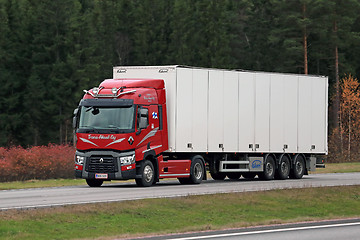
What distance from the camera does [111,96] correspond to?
29094 mm

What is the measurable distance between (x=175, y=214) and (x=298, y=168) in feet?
56.5

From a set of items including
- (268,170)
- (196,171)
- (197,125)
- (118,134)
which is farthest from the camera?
(268,170)

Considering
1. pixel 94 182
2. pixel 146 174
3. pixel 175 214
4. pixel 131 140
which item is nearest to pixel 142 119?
pixel 131 140

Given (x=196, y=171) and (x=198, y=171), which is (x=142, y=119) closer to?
(x=196, y=171)

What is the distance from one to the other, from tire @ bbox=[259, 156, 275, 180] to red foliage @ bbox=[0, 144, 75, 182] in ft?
29.2

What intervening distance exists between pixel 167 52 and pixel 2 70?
63.0 feet

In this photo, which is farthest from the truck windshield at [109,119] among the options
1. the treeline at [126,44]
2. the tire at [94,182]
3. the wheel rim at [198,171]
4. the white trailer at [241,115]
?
the treeline at [126,44]

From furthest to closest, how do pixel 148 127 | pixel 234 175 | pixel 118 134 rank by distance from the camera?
pixel 234 175 → pixel 148 127 → pixel 118 134

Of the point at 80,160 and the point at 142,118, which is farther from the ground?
the point at 142,118

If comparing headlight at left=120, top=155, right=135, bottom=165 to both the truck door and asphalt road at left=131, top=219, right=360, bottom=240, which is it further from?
asphalt road at left=131, top=219, right=360, bottom=240

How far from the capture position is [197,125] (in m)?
31.4

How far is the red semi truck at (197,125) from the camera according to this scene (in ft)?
94.1

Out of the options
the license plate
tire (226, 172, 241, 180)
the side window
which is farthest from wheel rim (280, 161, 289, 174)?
the license plate

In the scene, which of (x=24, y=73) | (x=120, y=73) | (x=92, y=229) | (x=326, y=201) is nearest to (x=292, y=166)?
(x=120, y=73)
